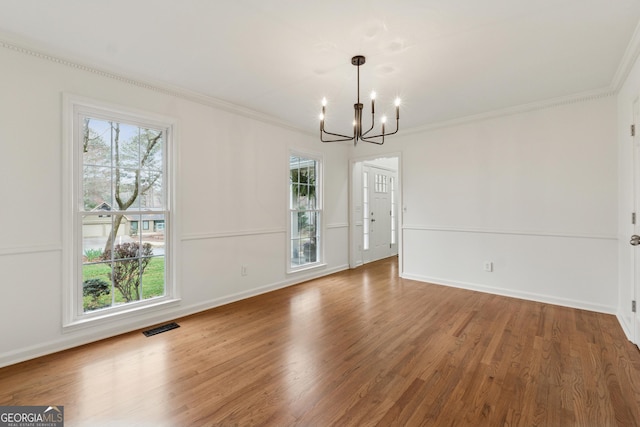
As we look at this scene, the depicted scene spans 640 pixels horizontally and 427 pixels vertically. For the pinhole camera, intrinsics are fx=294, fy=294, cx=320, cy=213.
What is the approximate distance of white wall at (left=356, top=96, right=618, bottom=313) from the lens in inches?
132

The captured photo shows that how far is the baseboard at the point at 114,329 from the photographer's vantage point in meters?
2.34

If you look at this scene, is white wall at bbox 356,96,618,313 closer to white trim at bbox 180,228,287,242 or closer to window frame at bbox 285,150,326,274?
window frame at bbox 285,150,326,274

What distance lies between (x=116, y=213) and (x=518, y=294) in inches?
190

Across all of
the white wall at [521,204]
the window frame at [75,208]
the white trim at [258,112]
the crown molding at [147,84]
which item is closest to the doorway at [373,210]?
the white wall at [521,204]

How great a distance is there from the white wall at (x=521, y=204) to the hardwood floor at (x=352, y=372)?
553mm

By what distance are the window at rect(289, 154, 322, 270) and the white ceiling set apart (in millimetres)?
1631

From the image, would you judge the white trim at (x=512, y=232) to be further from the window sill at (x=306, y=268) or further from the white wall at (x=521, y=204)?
the window sill at (x=306, y=268)

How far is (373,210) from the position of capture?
660 cm

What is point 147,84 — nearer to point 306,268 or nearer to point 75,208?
point 75,208

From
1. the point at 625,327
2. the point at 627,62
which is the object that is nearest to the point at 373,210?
the point at 625,327

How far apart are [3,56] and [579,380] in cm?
485

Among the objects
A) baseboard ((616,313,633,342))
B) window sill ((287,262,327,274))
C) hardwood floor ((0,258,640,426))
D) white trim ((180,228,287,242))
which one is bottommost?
hardwood floor ((0,258,640,426))

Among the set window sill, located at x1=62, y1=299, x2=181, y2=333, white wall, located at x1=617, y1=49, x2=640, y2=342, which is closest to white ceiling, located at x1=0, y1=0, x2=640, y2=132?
white wall, located at x1=617, y1=49, x2=640, y2=342

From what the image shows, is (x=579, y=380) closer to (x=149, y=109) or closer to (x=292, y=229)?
(x=292, y=229)
